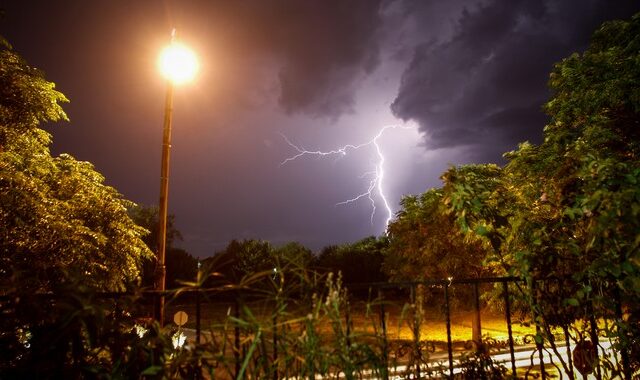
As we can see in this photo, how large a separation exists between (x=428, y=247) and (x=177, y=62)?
14302mm

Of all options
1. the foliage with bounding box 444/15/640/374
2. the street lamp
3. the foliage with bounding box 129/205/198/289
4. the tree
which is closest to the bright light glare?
the street lamp

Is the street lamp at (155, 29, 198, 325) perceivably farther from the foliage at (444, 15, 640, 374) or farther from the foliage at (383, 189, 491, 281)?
the foliage at (383, 189, 491, 281)

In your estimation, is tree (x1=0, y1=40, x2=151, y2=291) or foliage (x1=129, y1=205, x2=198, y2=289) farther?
foliage (x1=129, y1=205, x2=198, y2=289)

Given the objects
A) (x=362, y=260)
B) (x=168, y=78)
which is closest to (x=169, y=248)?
(x=362, y=260)

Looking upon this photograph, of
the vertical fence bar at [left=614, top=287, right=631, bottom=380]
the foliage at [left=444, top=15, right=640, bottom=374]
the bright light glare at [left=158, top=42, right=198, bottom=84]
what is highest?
the bright light glare at [left=158, top=42, right=198, bottom=84]

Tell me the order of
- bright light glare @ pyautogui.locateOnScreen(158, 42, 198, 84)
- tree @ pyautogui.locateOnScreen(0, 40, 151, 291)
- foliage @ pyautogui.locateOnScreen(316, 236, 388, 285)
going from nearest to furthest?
1. bright light glare @ pyautogui.locateOnScreen(158, 42, 198, 84)
2. tree @ pyautogui.locateOnScreen(0, 40, 151, 291)
3. foliage @ pyautogui.locateOnScreen(316, 236, 388, 285)

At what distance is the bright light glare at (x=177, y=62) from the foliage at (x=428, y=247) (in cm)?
1173

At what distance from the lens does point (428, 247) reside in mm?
17656

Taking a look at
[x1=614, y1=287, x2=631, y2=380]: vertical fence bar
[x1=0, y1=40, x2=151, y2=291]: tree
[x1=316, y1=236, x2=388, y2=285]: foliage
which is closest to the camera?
[x1=614, y1=287, x2=631, y2=380]: vertical fence bar

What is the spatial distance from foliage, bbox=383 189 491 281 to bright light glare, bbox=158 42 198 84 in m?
11.7

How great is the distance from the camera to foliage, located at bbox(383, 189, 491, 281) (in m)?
17.3

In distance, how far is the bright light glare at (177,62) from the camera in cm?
736

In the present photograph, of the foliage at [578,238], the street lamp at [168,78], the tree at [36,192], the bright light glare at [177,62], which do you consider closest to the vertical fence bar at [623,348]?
the foliage at [578,238]

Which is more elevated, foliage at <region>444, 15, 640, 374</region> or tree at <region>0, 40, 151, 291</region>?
tree at <region>0, 40, 151, 291</region>
